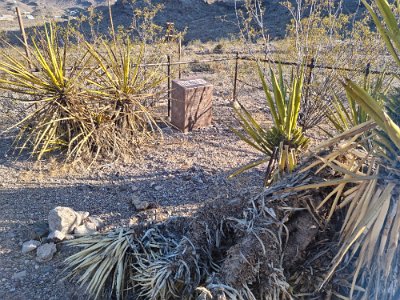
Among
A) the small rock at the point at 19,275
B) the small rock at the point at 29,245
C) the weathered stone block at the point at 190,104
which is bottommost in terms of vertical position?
the small rock at the point at 19,275

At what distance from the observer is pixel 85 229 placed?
3479 mm

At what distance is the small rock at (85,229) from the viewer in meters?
3.41

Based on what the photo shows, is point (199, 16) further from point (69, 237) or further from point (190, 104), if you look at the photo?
point (69, 237)

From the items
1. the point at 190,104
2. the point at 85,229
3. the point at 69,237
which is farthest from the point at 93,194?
the point at 190,104

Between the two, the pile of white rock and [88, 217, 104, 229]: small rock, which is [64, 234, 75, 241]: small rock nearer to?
the pile of white rock

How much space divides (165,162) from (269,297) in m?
3.22

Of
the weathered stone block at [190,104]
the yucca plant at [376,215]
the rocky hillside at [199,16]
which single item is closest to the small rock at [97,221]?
the yucca plant at [376,215]

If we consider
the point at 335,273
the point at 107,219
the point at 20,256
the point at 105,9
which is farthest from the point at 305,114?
the point at 105,9

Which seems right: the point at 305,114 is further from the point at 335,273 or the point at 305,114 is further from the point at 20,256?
the point at 20,256

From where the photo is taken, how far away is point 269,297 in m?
1.96

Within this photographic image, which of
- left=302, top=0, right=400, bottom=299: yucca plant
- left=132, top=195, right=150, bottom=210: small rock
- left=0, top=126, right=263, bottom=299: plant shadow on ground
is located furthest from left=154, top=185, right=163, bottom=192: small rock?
left=302, top=0, right=400, bottom=299: yucca plant

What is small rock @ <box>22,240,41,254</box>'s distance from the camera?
10.8 ft

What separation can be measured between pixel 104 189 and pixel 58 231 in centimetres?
105

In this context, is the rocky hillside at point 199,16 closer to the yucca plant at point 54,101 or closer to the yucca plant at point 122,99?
the yucca plant at point 122,99
